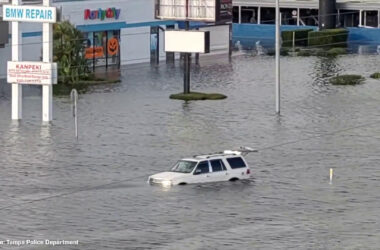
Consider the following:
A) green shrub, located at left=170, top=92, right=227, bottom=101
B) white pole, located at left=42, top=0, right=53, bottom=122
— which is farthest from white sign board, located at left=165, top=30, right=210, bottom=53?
white pole, located at left=42, top=0, right=53, bottom=122

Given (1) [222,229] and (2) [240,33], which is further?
(2) [240,33]

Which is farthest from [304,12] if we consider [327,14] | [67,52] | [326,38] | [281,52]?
[67,52]

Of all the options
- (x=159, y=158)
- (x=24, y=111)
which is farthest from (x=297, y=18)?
(x=159, y=158)

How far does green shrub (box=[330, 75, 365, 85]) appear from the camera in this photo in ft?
256

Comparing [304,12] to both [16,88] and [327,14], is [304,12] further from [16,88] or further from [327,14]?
[16,88]

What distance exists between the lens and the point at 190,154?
53.0 m

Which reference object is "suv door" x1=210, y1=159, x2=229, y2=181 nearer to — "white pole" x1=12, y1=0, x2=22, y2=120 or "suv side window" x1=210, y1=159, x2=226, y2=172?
"suv side window" x1=210, y1=159, x2=226, y2=172

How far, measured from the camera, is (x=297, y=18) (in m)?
120

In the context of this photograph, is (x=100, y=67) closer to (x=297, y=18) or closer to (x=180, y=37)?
(x=180, y=37)

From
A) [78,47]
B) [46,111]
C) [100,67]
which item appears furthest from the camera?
[100,67]

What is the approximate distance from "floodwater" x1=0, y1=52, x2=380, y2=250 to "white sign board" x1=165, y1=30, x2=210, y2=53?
9.71 ft

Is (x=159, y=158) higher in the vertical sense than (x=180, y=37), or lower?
lower

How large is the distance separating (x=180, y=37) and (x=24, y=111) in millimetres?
10539

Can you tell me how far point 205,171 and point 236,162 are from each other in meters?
1.31
